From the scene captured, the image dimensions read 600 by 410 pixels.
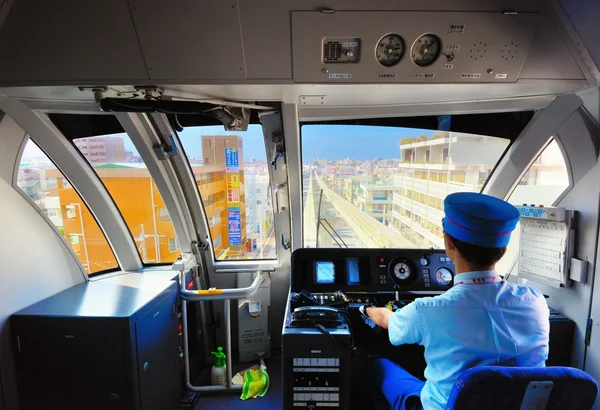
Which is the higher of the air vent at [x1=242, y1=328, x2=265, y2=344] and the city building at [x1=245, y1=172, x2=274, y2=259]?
the city building at [x1=245, y1=172, x2=274, y2=259]

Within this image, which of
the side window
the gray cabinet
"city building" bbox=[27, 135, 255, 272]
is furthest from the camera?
"city building" bbox=[27, 135, 255, 272]

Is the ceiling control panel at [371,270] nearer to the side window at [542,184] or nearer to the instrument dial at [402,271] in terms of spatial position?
the instrument dial at [402,271]

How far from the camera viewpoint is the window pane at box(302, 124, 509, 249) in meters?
2.34

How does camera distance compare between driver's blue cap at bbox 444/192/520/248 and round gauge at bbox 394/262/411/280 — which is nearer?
driver's blue cap at bbox 444/192/520/248

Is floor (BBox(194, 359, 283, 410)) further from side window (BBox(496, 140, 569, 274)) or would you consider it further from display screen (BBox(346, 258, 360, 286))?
side window (BBox(496, 140, 569, 274))

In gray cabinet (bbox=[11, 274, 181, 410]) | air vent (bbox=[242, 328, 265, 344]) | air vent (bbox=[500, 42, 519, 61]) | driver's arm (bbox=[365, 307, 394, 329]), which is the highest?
air vent (bbox=[500, 42, 519, 61])

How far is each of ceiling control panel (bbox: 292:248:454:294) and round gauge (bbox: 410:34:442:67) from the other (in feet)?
4.57

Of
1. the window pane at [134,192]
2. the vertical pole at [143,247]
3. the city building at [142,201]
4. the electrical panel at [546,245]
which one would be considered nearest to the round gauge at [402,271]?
the electrical panel at [546,245]

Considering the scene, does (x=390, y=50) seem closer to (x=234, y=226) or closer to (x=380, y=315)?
(x=380, y=315)

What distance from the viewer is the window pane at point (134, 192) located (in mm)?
2365

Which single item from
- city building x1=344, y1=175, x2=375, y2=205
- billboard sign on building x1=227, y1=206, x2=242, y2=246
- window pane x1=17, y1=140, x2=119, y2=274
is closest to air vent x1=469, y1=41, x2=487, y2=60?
city building x1=344, y1=175, x2=375, y2=205

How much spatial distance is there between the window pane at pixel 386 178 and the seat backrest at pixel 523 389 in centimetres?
136

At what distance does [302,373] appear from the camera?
5.40ft

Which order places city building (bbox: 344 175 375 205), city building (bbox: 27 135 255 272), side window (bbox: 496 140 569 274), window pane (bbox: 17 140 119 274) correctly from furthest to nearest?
city building (bbox: 344 175 375 205)
city building (bbox: 27 135 255 272)
window pane (bbox: 17 140 119 274)
side window (bbox: 496 140 569 274)
